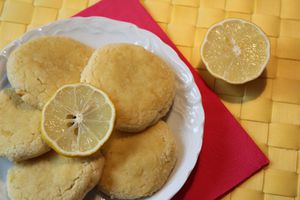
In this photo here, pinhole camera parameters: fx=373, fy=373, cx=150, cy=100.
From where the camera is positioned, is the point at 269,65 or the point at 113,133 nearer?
the point at 113,133

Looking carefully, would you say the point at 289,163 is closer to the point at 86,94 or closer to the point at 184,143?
the point at 184,143

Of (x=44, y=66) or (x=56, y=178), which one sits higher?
(x=44, y=66)

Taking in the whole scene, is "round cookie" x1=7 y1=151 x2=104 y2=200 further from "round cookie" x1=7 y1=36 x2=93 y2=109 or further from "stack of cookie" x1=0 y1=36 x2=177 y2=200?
"round cookie" x1=7 y1=36 x2=93 y2=109

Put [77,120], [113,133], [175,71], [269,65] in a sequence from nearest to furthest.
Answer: [77,120], [113,133], [175,71], [269,65]

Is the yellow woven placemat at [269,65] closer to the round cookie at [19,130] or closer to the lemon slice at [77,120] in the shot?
the round cookie at [19,130]

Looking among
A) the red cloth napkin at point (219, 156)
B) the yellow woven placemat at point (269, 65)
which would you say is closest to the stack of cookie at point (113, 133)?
the red cloth napkin at point (219, 156)

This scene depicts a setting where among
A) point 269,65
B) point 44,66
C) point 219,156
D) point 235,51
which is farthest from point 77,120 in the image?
point 269,65

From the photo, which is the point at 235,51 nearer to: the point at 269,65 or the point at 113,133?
the point at 269,65

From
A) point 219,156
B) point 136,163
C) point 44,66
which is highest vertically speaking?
point 44,66
